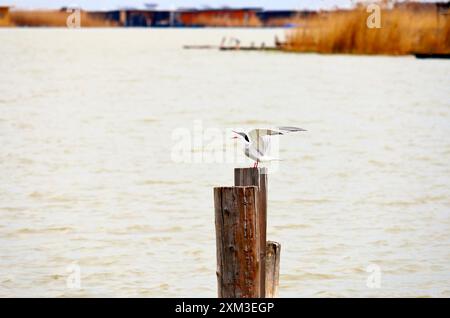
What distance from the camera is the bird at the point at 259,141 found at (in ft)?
24.7

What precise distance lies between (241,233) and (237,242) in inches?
2.4

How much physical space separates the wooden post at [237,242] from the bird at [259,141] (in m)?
0.46

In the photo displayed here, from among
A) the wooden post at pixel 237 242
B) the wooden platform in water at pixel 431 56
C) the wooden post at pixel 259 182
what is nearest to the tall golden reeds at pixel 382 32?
the wooden platform in water at pixel 431 56

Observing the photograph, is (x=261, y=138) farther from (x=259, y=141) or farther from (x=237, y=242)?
(x=237, y=242)

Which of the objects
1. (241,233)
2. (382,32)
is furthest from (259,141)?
(382,32)

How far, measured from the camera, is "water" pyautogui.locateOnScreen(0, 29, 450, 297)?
10.9 metres

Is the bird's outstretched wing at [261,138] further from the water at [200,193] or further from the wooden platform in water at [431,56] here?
the wooden platform in water at [431,56]

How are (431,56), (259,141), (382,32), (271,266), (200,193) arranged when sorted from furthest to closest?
(431,56) → (382,32) → (200,193) → (271,266) → (259,141)

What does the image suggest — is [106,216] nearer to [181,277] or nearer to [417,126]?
[181,277]

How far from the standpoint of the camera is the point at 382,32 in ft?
132

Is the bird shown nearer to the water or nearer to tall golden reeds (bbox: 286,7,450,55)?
the water

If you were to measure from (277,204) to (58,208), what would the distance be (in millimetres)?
2561

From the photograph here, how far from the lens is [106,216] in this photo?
45.0 feet
